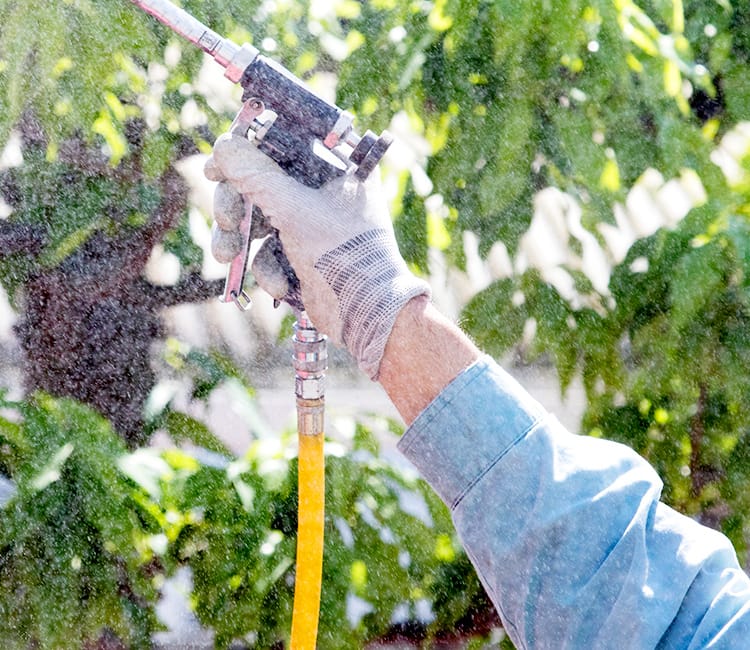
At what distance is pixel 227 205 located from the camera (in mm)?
934

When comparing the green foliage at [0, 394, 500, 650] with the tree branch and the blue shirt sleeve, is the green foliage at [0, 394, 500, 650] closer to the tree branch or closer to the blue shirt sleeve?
the tree branch

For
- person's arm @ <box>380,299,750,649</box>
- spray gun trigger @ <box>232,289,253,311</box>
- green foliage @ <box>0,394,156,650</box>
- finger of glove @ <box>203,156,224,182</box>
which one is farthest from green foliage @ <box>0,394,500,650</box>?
person's arm @ <box>380,299,750,649</box>

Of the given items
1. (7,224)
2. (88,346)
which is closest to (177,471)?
(88,346)

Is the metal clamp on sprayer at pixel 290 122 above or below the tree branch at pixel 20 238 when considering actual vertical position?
above

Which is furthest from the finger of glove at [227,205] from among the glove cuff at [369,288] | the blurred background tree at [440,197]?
the blurred background tree at [440,197]

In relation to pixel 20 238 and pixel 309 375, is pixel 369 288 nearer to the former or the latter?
pixel 309 375

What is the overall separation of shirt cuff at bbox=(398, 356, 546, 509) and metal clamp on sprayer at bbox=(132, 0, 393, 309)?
260 millimetres

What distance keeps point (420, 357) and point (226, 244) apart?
0.82ft

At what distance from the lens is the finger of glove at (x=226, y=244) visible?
37.4 inches

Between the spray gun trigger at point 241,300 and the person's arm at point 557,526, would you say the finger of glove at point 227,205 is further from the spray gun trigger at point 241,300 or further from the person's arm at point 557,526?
the person's arm at point 557,526

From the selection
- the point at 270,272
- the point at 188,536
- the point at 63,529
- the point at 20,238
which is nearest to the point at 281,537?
the point at 188,536

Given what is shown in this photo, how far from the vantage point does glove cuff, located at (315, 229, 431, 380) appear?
0.86m

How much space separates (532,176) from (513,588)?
672 mm

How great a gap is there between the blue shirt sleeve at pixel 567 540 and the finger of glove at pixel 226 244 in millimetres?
297
